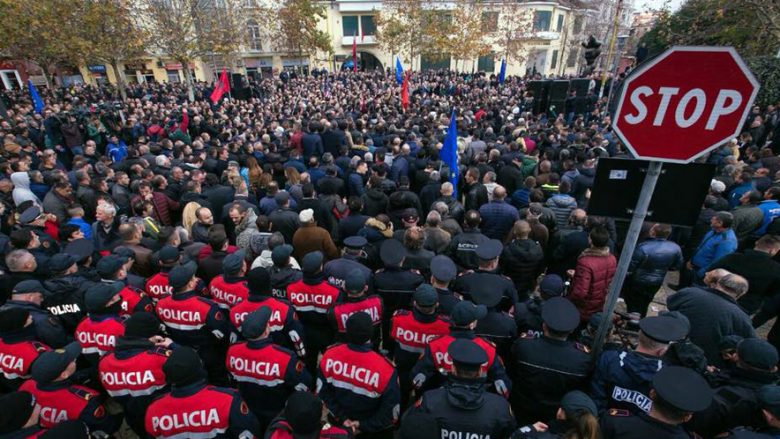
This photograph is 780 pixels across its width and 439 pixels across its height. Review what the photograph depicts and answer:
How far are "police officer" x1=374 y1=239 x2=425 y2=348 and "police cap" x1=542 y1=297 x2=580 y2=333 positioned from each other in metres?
1.49

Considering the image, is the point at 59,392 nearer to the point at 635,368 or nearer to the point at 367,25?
the point at 635,368

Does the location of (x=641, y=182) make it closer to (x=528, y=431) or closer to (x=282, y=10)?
(x=528, y=431)

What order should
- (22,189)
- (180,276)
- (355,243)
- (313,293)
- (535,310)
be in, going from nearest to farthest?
(180,276) → (535,310) → (313,293) → (355,243) → (22,189)

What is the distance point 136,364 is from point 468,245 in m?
3.61

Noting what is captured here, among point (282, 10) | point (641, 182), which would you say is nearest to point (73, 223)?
point (641, 182)

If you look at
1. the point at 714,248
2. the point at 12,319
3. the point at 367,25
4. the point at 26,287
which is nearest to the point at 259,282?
the point at 12,319

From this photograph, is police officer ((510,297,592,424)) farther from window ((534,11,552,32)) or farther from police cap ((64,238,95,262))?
window ((534,11,552,32))

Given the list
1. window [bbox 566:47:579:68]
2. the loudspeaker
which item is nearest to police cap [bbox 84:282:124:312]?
the loudspeaker

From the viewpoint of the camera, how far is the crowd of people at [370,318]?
247 centimetres

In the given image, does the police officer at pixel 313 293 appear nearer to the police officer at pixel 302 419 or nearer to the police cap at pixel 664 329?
the police officer at pixel 302 419

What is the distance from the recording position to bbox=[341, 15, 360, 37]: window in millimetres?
46094

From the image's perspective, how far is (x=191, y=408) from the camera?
250 cm

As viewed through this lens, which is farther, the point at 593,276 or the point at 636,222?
the point at 593,276

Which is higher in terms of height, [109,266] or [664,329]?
[664,329]
